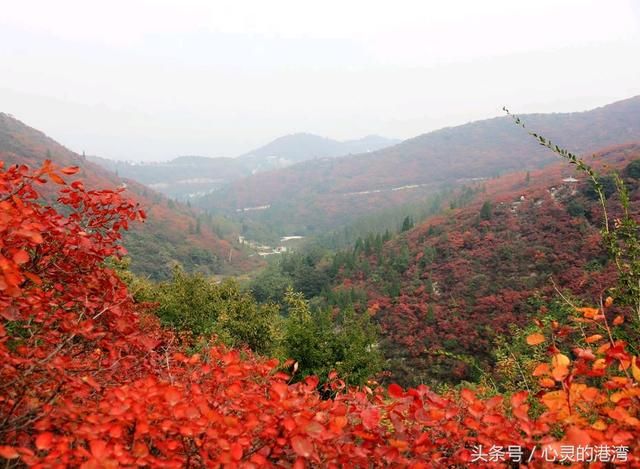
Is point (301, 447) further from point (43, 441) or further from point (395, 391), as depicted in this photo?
point (43, 441)

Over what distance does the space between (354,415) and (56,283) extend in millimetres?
2915

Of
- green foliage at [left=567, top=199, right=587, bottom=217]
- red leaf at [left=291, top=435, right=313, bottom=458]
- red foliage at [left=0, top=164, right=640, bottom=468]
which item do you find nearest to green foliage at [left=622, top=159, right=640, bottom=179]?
green foliage at [left=567, top=199, right=587, bottom=217]

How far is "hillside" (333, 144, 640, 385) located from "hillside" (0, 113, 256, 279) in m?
55.4

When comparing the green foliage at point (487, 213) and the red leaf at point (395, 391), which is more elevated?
the red leaf at point (395, 391)

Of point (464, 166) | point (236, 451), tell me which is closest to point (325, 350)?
Result: point (236, 451)

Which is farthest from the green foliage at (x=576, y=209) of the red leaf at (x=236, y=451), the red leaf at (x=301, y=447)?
the red leaf at (x=236, y=451)

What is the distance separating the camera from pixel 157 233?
9906cm

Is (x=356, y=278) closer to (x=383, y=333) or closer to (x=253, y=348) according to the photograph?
(x=383, y=333)

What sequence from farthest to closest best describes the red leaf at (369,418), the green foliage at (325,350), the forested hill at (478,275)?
the forested hill at (478,275)
the green foliage at (325,350)
the red leaf at (369,418)

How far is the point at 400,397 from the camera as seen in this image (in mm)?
2705

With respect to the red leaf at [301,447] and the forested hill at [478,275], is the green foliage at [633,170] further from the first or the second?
the red leaf at [301,447]

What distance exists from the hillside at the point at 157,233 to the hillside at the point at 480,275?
55.4 m

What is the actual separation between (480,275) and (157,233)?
87665mm

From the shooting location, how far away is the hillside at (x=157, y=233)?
277 feet
